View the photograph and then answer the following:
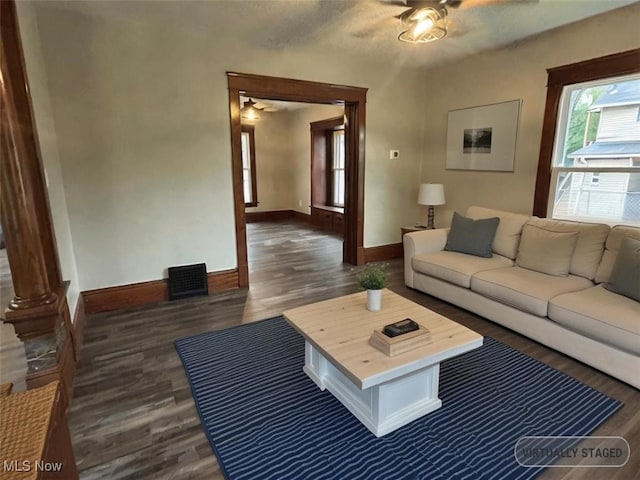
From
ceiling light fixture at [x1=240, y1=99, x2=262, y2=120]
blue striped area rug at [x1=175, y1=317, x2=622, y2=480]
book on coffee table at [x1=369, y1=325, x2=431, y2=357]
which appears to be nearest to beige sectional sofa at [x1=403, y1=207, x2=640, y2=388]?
blue striped area rug at [x1=175, y1=317, x2=622, y2=480]

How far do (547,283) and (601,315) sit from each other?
0.54 metres

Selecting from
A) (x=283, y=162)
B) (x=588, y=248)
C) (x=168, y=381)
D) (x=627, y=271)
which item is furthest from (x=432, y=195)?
(x=283, y=162)

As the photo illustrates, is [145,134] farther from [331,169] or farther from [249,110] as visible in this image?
[331,169]

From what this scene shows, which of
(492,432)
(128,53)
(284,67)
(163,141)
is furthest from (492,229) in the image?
(128,53)

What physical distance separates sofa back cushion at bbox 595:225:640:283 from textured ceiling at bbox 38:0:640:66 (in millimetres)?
1614

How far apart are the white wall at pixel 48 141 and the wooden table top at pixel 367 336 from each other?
1.86m

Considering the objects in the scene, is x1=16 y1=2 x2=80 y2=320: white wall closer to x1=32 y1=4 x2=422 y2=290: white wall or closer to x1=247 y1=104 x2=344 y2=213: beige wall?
x1=32 y1=4 x2=422 y2=290: white wall

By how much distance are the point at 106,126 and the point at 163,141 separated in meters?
0.47

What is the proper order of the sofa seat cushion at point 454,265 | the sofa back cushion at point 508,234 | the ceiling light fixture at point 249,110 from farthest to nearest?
the ceiling light fixture at point 249,110
the sofa back cushion at point 508,234
the sofa seat cushion at point 454,265

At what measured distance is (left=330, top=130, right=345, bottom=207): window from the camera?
24.0 feet

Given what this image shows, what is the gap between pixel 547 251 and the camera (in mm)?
2984

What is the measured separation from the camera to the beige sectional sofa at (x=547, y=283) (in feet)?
7.38

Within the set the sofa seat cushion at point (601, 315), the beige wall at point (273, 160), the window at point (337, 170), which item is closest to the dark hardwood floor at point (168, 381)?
the sofa seat cushion at point (601, 315)

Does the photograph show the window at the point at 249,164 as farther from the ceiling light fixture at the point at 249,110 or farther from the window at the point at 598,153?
the window at the point at 598,153
